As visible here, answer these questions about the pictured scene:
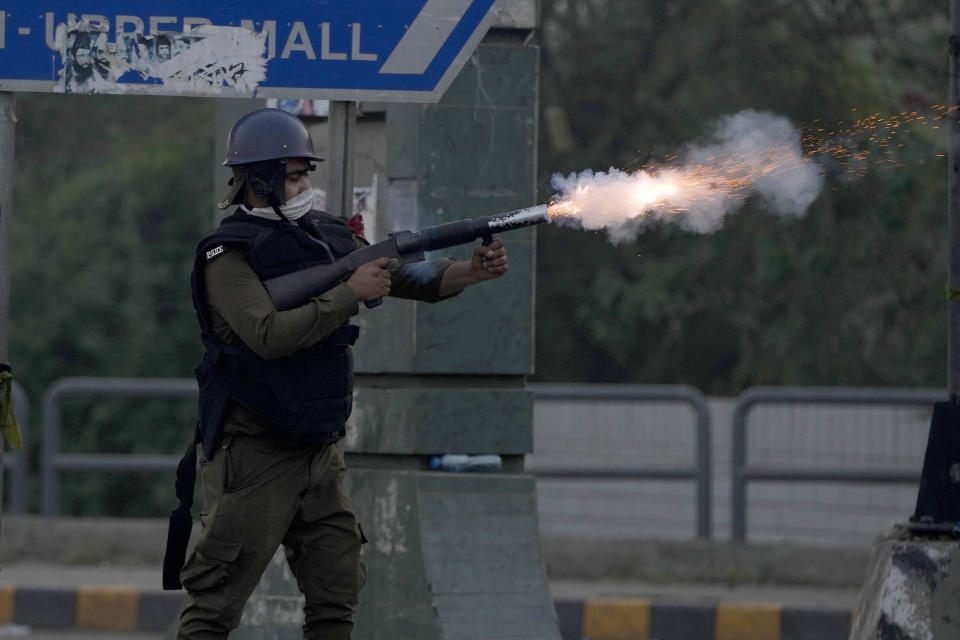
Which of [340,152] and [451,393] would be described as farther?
[451,393]

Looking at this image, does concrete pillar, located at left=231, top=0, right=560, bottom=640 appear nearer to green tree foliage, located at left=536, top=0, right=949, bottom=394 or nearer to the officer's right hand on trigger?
the officer's right hand on trigger

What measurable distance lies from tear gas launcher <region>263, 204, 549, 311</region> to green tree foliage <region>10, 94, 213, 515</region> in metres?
8.92

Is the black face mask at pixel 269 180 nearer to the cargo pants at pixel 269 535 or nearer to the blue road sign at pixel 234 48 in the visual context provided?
the blue road sign at pixel 234 48

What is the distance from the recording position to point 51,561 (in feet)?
28.7

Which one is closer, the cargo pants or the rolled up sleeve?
the rolled up sleeve

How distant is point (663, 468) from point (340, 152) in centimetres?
466

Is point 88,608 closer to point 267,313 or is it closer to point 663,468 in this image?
point 663,468

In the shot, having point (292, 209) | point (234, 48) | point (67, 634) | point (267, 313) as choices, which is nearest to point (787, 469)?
point (67, 634)

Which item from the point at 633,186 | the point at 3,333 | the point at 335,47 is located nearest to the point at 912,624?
the point at 633,186

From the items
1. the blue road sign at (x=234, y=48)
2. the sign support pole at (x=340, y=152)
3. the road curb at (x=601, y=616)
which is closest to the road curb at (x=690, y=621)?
the road curb at (x=601, y=616)

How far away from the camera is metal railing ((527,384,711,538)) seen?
865 cm

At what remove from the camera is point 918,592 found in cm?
461

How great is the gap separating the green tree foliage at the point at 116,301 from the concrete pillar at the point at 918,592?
8955 mm

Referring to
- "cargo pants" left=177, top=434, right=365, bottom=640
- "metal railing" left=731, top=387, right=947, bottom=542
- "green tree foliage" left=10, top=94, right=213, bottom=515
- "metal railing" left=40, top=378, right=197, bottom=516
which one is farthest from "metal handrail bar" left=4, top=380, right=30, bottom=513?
"cargo pants" left=177, top=434, right=365, bottom=640
